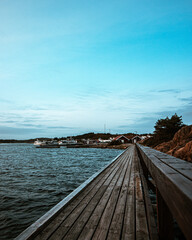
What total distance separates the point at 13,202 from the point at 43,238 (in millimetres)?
5086

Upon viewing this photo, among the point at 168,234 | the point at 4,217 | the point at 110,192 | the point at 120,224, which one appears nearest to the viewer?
the point at 168,234

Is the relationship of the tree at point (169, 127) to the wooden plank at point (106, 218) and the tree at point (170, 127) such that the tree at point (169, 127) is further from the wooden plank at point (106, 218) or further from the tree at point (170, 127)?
the wooden plank at point (106, 218)

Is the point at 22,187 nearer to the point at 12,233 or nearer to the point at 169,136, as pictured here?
the point at 12,233

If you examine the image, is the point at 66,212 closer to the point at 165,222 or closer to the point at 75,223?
the point at 75,223

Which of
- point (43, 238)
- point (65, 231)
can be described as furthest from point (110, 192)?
point (43, 238)

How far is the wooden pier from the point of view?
4.13 ft

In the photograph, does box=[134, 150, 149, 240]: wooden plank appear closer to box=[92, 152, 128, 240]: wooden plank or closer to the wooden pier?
the wooden pier

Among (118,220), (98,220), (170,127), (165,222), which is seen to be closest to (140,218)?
(118,220)

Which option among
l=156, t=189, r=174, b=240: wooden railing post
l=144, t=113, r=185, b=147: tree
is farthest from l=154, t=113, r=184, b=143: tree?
l=156, t=189, r=174, b=240: wooden railing post

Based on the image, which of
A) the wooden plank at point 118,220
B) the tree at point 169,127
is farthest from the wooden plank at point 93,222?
the tree at point 169,127

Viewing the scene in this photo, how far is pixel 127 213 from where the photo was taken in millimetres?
3389

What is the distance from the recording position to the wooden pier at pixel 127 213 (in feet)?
4.13

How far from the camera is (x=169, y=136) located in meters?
28.8

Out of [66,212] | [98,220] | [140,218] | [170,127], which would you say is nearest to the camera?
[98,220]
